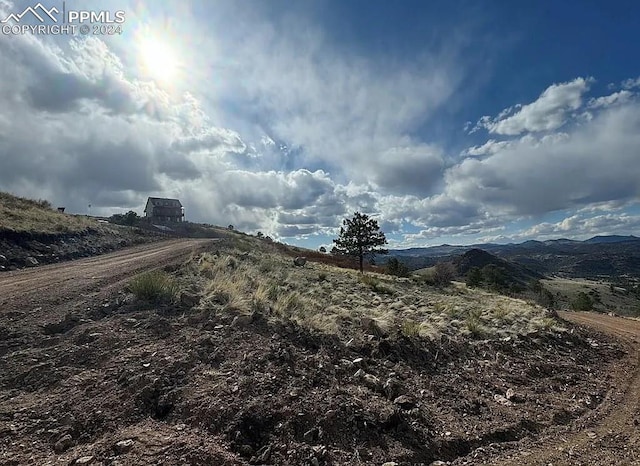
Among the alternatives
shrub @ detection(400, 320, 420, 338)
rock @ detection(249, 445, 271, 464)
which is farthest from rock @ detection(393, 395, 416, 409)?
shrub @ detection(400, 320, 420, 338)

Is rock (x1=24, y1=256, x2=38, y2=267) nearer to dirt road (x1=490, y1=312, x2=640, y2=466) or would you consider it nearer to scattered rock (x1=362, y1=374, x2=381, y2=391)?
scattered rock (x1=362, y1=374, x2=381, y2=391)

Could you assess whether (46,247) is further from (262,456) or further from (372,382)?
(262,456)

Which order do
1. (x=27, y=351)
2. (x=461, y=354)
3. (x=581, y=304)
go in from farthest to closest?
(x=581, y=304) → (x=461, y=354) → (x=27, y=351)

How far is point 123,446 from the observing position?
16.2 ft

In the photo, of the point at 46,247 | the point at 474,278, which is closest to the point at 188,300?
the point at 46,247

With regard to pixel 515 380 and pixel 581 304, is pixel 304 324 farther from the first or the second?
pixel 581 304

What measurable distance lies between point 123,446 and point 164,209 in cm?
9293

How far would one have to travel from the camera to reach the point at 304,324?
9.52 meters

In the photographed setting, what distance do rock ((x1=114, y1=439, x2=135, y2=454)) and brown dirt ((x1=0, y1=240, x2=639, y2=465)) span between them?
0.02m

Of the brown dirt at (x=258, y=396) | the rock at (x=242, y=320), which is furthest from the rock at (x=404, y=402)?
the rock at (x=242, y=320)

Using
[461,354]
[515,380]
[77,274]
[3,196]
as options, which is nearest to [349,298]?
[461,354]

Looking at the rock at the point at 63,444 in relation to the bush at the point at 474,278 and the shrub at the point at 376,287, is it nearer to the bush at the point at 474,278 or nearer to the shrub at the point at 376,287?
the shrub at the point at 376,287

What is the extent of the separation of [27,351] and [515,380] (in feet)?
34.6

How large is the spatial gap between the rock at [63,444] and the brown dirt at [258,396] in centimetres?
1
